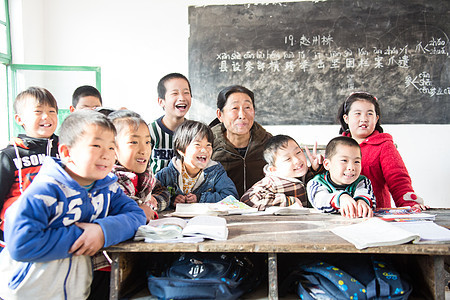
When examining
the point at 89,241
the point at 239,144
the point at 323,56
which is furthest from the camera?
the point at 323,56

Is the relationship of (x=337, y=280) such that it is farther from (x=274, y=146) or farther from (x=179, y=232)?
(x=274, y=146)

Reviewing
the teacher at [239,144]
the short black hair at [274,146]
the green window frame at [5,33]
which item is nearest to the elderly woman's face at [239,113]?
the teacher at [239,144]

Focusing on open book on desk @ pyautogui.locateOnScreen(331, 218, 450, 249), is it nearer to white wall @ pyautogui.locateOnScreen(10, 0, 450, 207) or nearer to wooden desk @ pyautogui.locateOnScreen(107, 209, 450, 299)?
wooden desk @ pyautogui.locateOnScreen(107, 209, 450, 299)

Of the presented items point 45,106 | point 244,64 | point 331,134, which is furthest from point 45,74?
point 331,134

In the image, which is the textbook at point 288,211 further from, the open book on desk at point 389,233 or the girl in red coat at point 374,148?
the girl in red coat at point 374,148

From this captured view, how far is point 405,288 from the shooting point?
4.66 ft

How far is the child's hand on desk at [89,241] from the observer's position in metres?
1.30

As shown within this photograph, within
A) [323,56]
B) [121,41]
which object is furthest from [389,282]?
[121,41]

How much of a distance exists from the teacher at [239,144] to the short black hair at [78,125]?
4.00 ft

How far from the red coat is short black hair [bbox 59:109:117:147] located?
1564 mm

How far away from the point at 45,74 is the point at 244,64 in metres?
2.24

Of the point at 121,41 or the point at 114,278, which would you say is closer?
the point at 114,278

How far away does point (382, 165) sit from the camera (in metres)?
2.30

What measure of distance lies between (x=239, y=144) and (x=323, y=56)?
2.32 meters
